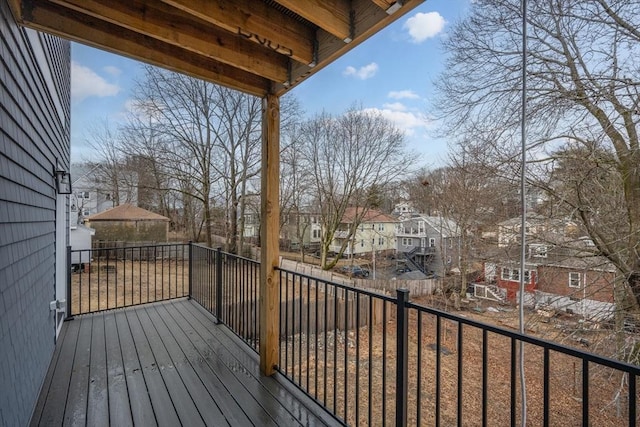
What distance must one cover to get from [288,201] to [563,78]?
10989 millimetres

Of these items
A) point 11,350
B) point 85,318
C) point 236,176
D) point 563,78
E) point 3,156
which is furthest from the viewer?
point 236,176

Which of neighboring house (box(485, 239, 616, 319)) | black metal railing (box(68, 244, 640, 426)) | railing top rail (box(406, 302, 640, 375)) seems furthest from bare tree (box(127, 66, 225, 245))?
railing top rail (box(406, 302, 640, 375))

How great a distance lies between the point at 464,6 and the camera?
6281mm

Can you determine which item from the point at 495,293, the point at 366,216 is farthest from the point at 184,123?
the point at 495,293

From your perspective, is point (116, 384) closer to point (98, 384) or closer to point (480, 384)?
point (98, 384)

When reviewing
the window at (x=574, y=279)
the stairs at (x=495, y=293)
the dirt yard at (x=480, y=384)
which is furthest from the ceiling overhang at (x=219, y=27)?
the stairs at (x=495, y=293)

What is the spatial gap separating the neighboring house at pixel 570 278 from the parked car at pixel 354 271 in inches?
378

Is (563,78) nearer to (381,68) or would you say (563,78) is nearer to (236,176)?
(381,68)

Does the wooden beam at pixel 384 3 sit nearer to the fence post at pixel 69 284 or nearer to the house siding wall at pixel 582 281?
the fence post at pixel 69 284

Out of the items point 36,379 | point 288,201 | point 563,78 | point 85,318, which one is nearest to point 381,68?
point 288,201

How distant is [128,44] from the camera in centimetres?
194

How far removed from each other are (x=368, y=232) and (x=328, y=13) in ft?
53.6

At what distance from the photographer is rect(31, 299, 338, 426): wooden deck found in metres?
2.04

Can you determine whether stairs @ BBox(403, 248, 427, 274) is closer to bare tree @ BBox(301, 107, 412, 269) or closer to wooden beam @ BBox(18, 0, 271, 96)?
bare tree @ BBox(301, 107, 412, 269)
